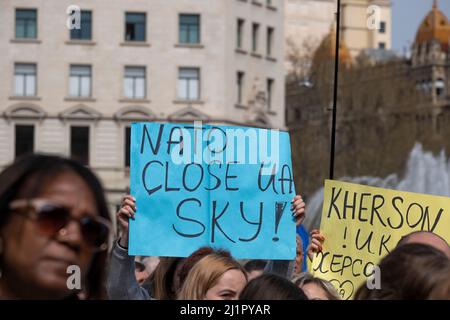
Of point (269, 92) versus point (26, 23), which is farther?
point (269, 92)

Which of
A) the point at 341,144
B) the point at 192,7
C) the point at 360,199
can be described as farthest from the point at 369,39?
the point at 360,199

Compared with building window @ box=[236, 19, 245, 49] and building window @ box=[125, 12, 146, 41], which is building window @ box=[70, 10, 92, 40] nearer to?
building window @ box=[125, 12, 146, 41]

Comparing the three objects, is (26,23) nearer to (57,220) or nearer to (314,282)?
(314,282)

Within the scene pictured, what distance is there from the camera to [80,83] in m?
56.3

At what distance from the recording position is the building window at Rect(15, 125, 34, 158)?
55750 millimetres

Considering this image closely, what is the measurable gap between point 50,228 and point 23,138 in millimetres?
52327

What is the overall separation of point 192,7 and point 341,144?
14.8 m

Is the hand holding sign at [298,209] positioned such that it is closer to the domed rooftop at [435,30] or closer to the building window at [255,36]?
the building window at [255,36]

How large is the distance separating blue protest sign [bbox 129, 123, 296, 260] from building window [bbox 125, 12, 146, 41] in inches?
1925

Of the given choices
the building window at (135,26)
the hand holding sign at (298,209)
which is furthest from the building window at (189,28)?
the hand holding sign at (298,209)

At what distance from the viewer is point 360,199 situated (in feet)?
29.4

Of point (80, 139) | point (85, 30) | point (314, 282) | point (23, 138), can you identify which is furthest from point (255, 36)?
point (314, 282)

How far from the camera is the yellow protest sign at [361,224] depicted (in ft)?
28.9
